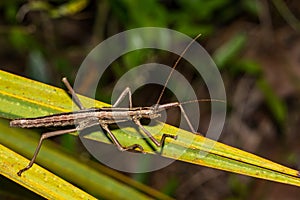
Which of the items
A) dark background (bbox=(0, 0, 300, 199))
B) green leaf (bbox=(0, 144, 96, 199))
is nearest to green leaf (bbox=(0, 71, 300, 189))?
green leaf (bbox=(0, 144, 96, 199))

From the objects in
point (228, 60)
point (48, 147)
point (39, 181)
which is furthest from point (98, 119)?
point (228, 60)

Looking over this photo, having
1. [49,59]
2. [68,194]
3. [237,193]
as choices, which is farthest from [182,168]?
[68,194]

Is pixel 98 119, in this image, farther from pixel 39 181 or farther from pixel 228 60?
pixel 228 60

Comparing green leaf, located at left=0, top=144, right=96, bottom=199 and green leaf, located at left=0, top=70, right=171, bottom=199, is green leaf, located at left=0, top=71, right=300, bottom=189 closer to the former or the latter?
green leaf, located at left=0, top=70, right=171, bottom=199

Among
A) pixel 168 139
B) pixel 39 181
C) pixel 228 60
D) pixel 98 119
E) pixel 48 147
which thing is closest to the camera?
pixel 39 181

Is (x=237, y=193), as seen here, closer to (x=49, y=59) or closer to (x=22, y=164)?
(x=49, y=59)

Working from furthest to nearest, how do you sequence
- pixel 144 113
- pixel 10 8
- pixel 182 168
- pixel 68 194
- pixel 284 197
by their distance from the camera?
pixel 182 168, pixel 284 197, pixel 10 8, pixel 144 113, pixel 68 194

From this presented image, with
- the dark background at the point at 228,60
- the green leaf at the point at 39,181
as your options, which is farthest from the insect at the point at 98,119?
the dark background at the point at 228,60
